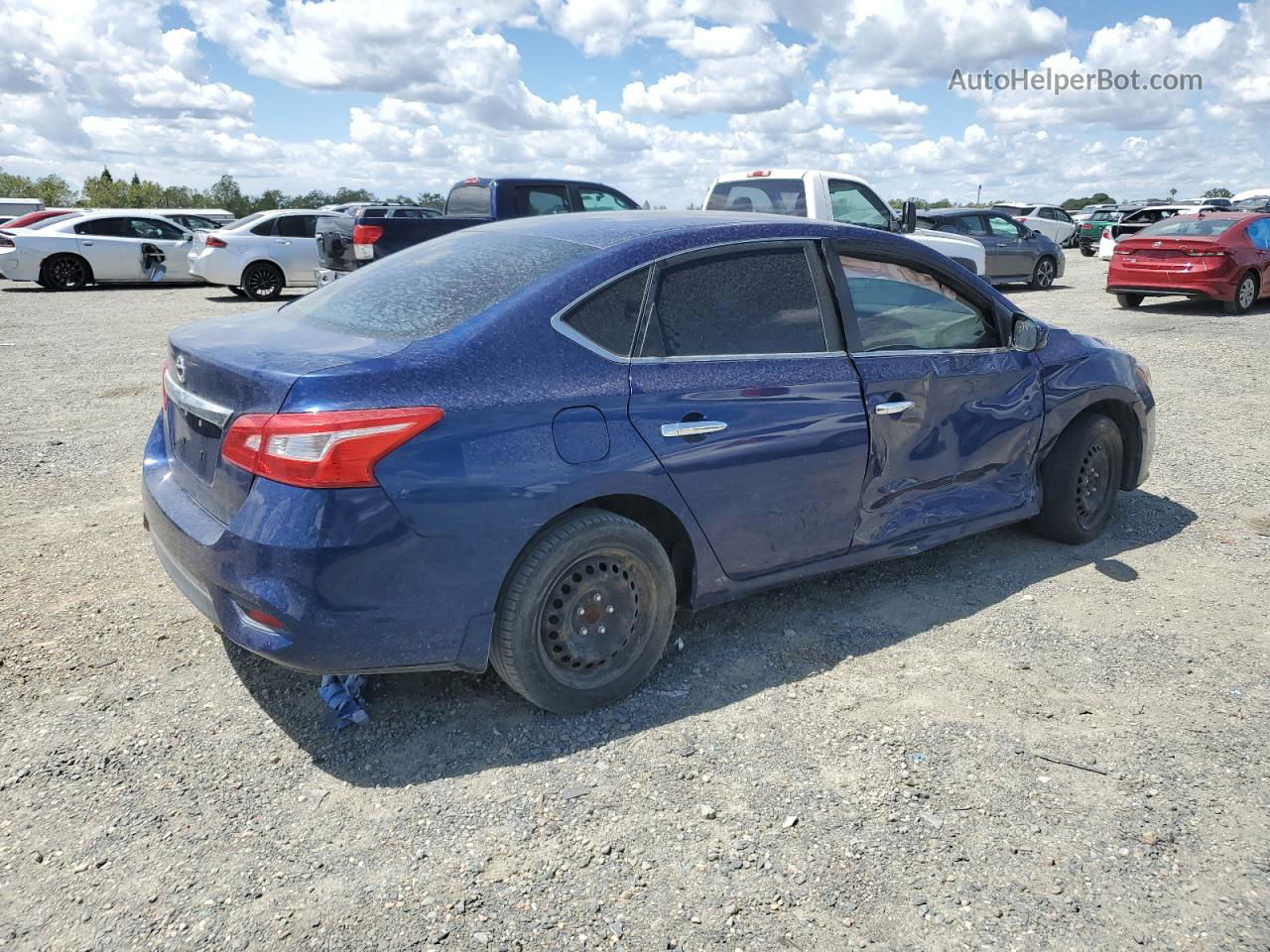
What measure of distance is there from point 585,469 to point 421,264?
49.8 inches

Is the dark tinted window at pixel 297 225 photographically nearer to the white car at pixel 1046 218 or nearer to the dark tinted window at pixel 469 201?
the dark tinted window at pixel 469 201

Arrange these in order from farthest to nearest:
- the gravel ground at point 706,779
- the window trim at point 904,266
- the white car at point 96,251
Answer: the white car at point 96,251, the window trim at point 904,266, the gravel ground at point 706,779

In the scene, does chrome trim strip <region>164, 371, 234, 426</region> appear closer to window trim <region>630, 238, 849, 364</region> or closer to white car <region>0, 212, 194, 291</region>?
window trim <region>630, 238, 849, 364</region>

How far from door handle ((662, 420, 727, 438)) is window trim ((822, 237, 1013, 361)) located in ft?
2.58

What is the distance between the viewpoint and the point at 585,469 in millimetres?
3119

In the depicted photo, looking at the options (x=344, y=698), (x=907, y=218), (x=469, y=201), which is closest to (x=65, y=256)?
(x=469, y=201)

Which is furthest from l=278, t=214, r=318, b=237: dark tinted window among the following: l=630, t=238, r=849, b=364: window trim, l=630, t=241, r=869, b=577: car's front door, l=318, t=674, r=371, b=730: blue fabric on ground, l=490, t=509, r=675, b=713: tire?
l=490, t=509, r=675, b=713: tire

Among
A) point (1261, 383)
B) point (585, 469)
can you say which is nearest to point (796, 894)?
point (585, 469)

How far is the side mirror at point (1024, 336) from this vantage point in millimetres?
4480

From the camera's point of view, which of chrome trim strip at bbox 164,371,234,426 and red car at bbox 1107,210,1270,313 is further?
red car at bbox 1107,210,1270,313

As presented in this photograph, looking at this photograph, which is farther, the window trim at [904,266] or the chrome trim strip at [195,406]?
the window trim at [904,266]

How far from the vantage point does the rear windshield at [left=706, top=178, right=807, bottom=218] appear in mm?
11297

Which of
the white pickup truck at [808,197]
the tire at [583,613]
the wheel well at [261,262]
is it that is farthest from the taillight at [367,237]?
the tire at [583,613]

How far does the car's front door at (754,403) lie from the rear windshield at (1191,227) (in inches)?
525
